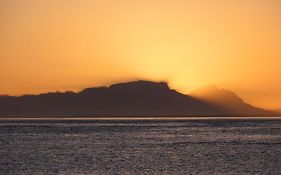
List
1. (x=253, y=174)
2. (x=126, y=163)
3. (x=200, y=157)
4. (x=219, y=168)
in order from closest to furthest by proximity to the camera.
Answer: (x=253, y=174), (x=219, y=168), (x=126, y=163), (x=200, y=157)

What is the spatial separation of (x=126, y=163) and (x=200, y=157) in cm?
1479

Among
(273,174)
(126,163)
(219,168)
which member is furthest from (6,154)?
(273,174)

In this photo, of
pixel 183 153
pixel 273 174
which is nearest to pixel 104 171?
pixel 273 174

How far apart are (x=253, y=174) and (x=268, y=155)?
1062 inches

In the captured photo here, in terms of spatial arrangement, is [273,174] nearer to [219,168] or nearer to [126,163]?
[219,168]

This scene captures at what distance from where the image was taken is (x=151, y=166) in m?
73.6

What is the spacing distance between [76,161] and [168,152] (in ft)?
70.4

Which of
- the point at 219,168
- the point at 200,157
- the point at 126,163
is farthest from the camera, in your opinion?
the point at 200,157

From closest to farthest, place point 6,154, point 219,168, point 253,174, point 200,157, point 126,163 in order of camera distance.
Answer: point 253,174 → point 219,168 → point 126,163 → point 200,157 → point 6,154

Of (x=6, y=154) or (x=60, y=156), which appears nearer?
(x=60, y=156)

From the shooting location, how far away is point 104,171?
226 ft

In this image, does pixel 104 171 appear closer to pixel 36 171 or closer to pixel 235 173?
pixel 36 171

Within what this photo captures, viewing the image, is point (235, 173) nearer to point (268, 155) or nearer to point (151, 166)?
point (151, 166)

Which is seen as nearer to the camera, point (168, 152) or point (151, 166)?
point (151, 166)
